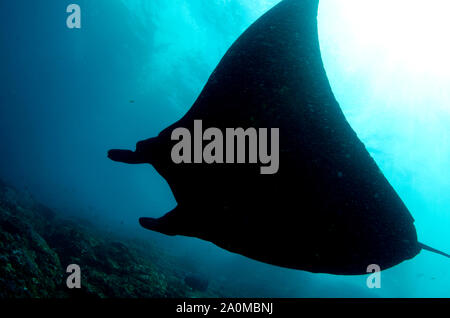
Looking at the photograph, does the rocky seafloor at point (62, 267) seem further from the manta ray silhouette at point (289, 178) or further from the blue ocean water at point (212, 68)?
the blue ocean water at point (212, 68)

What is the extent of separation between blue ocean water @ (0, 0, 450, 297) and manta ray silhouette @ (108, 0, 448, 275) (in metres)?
17.8

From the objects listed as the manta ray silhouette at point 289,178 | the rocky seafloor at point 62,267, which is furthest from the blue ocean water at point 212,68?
the manta ray silhouette at point 289,178

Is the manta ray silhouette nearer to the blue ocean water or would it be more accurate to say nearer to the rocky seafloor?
the rocky seafloor

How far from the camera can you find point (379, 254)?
5.49 feet

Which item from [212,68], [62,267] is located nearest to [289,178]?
[62,267]

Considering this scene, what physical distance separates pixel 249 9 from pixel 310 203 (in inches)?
811

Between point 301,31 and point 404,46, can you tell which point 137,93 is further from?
point 301,31

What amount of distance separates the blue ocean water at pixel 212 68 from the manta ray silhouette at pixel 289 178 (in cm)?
1779

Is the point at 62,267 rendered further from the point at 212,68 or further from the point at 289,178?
the point at 212,68

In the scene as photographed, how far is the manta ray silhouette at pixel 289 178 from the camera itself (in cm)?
170

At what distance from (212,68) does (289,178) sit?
2727cm

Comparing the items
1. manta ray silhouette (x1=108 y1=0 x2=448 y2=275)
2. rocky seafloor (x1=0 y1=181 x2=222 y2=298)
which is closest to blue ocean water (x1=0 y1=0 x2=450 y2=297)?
rocky seafloor (x1=0 y1=181 x2=222 y2=298)

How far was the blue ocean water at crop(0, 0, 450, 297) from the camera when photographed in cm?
1970

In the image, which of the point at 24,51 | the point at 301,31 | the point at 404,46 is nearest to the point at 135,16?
the point at 404,46
